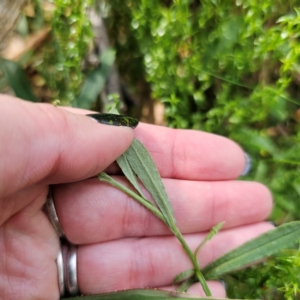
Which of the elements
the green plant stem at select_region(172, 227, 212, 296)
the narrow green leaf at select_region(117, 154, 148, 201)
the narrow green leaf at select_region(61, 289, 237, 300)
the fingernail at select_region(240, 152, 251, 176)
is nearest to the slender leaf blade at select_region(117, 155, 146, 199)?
the narrow green leaf at select_region(117, 154, 148, 201)

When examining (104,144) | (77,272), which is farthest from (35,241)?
(104,144)

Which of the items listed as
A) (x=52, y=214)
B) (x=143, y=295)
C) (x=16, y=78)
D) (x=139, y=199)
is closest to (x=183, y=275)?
(x=143, y=295)

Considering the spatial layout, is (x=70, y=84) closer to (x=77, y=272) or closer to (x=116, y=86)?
(x=116, y=86)

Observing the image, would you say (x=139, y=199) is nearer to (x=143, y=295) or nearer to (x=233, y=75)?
(x=143, y=295)

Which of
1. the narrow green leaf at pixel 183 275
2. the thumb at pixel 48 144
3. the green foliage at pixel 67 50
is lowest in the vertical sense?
the narrow green leaf at pixel 183 275

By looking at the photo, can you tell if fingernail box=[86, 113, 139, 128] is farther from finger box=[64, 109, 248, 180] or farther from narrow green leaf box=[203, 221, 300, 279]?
narrow green leaf box=[203, 221, 300, 279]

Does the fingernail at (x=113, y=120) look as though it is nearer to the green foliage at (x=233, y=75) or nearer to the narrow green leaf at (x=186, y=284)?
the green foliage at (x=233, y=75)

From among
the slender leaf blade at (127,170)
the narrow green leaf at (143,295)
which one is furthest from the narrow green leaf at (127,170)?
the narrow green leaf at (143,295)
